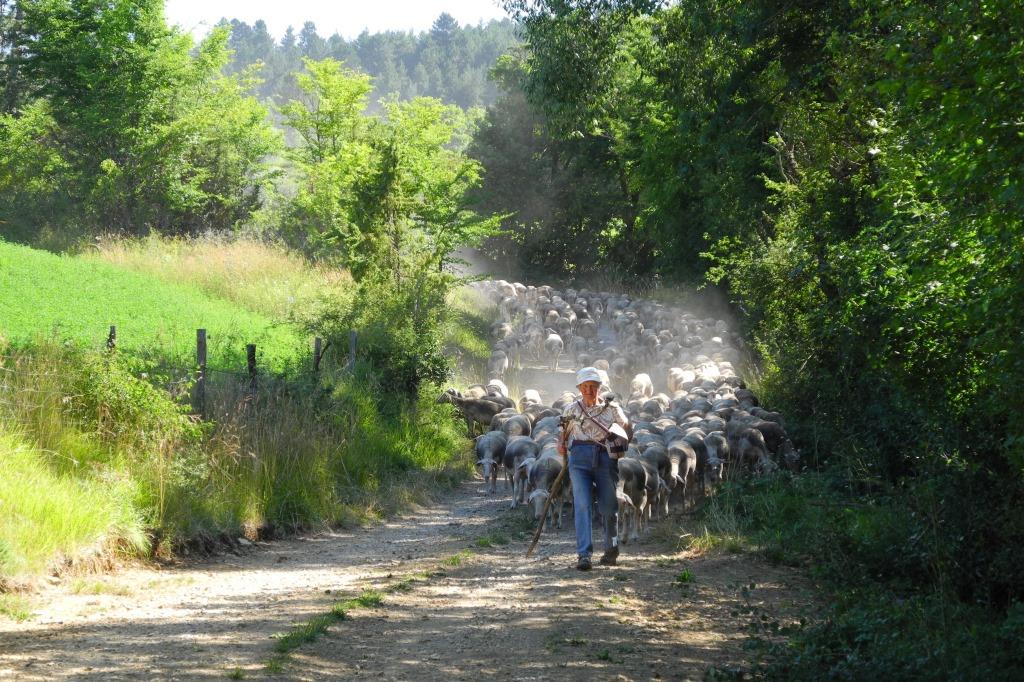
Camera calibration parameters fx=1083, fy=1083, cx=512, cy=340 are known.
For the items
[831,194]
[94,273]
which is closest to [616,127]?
[94,273]

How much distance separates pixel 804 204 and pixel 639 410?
497cm

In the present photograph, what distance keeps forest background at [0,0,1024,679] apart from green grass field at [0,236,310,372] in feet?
9.35

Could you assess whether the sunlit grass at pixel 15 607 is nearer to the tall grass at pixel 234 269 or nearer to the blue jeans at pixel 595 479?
the blue jeans at pixel 595 479

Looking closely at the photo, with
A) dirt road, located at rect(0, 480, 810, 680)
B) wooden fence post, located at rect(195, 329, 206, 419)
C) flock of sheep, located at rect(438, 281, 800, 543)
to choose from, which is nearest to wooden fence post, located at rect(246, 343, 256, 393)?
wooden fence post, located at rect(195, 329, 206, 419)

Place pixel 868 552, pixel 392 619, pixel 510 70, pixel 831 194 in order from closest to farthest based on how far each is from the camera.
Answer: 1. pixel 392 619
2. pixel 868 552
3. pixel 831 194
4. pixel 510 70

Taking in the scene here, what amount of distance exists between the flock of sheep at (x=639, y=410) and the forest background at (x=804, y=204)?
932 mm

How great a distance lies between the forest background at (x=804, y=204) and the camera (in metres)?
7.02

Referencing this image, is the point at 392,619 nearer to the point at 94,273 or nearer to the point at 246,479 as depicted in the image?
the point at 246,479

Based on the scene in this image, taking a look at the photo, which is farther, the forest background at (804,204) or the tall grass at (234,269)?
the tall grass at (234,269)

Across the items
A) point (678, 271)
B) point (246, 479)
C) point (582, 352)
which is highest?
point (678, 271)

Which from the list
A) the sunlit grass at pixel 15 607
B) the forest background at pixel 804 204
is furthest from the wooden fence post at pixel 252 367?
the sunlit grass at pixel 15 607

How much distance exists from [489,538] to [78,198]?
102 ft

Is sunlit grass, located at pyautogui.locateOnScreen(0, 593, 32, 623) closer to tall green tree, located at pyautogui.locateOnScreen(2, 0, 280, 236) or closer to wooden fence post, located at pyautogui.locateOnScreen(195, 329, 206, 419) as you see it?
wooden fence post, located at pyautogui.locateOnScreen(195, 329, 206, 419)

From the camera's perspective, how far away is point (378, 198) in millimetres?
21578
